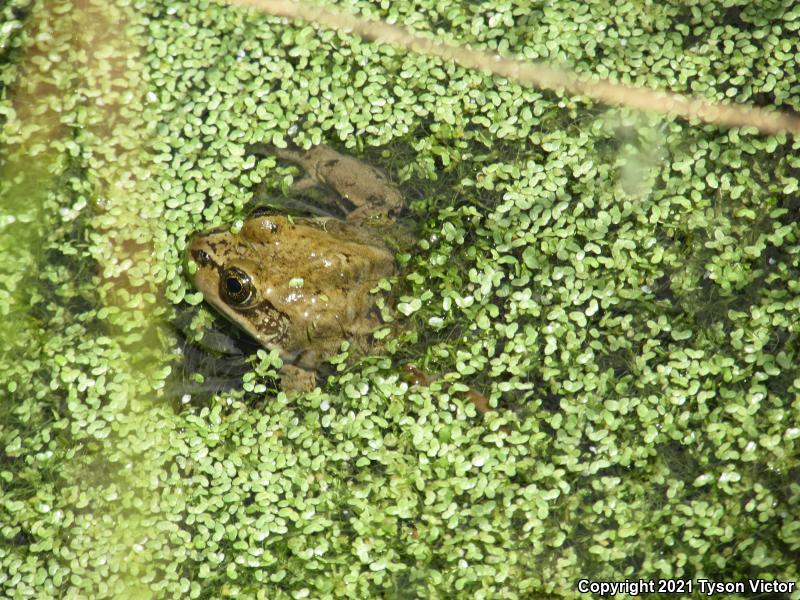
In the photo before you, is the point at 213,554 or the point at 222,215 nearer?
the point at 213,554

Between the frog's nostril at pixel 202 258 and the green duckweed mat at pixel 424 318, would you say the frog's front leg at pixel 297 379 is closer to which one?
the green duckweed mat at pixel 424 318

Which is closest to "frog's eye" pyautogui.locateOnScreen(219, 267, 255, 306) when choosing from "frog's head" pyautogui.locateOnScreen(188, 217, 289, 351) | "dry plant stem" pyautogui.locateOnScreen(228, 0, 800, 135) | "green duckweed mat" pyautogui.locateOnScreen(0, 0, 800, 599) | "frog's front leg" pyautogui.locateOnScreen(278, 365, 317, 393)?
"frog's head" pyautogui.locateOnScreen(188, 217, 289, 351)

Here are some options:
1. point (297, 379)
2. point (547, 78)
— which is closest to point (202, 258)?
point (297, 379)

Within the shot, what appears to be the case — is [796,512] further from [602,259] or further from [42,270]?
[42,270]

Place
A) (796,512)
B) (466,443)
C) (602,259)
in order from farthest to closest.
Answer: (602,259) < (466,443) < (796,512)

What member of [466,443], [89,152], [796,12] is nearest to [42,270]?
[89,152]

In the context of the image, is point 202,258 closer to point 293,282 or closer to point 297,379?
point 293,282

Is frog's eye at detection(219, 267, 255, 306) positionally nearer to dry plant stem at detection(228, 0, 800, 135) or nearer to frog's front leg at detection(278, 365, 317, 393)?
frog's front leg at detection(278, 365, 317, 393)
